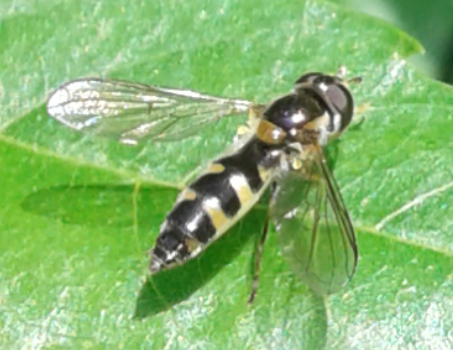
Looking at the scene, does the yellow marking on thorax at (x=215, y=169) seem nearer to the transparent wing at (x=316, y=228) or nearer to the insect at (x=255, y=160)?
the insect at (x=255, y=160)

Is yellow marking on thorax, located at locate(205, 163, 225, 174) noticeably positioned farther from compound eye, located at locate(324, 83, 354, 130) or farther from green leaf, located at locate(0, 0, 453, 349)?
compound eye, located at locate(324, 83, 354, 130)

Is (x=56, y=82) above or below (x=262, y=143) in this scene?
above

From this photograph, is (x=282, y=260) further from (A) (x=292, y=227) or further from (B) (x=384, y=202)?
(B) (x=384, y=202)

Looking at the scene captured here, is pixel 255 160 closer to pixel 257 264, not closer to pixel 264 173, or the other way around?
pixel 264 173

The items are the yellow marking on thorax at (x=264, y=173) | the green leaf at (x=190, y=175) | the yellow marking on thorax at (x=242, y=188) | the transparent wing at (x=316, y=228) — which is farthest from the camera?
the yellow marking on thorax at (x=264, y=173)

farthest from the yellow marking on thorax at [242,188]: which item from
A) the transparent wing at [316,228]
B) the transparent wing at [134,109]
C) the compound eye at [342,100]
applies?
the compound eye at [342,100]

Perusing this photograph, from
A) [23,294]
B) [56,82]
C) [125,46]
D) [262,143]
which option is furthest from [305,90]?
[23,294]

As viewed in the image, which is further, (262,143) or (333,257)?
(262,143)
